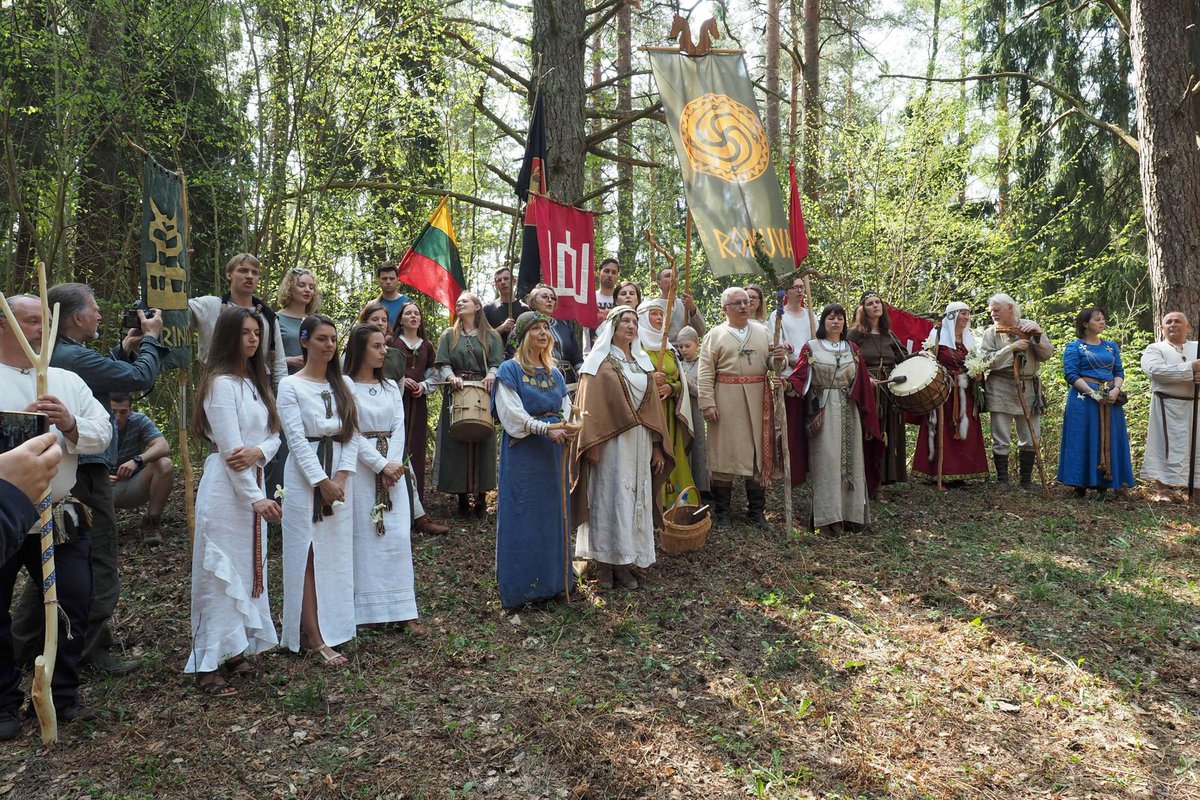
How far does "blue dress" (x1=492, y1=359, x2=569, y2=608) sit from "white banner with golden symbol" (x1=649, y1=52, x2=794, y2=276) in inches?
65.6

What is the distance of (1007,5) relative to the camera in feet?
45.5

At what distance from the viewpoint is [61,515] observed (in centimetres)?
367

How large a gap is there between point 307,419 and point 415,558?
2.13 m

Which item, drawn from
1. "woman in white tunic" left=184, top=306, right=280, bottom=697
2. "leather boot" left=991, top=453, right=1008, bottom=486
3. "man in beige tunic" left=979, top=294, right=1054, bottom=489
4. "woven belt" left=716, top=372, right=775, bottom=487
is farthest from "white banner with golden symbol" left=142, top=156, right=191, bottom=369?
"leather boot" left=991, top=453, right=1008, bottom=486

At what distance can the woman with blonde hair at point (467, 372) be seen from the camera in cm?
706

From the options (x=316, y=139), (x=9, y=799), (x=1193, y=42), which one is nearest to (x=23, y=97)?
(x=316, y=139)

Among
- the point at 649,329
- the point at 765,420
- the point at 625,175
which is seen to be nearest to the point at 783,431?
the point at 765,420

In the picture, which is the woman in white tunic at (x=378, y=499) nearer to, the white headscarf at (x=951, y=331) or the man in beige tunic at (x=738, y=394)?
the man in beige tunic at (x=738, y=394)

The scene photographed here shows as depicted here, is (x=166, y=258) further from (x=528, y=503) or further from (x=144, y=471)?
(x=528, y=503)

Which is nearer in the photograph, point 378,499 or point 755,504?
point 378,499

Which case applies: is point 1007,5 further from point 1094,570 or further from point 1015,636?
point 1015,636

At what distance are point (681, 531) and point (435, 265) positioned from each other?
3816 mm

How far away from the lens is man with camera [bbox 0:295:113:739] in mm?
3492

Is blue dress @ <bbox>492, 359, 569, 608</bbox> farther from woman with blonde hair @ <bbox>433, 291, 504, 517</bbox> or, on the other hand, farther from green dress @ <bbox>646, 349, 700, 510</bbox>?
woman with blonde hair @ <bbox>433, 291, 504, 517</bbox>
